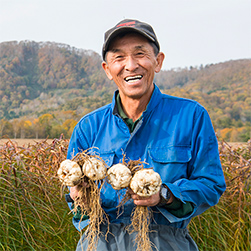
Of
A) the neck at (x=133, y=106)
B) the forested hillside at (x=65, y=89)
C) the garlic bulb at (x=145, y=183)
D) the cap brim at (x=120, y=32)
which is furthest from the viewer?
the forested hillside at (x=65, y=89)

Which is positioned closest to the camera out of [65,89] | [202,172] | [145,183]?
[145,183]

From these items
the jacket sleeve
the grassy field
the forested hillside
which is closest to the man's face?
the jacket sleeve

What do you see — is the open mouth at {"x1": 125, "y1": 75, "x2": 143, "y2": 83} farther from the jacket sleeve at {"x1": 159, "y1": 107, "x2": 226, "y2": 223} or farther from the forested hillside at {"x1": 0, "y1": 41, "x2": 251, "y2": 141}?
the forested hillside at {"x1": 0, "y1": 41, "x2": 251, "y2": 141}

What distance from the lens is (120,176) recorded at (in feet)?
5.05

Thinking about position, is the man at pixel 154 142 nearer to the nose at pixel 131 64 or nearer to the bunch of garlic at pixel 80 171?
the nose at pixel 131 64

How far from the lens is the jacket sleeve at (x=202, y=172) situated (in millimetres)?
1587

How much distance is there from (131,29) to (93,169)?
748 mm

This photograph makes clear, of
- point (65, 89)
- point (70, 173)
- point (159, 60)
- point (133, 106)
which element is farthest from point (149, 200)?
point (65, 89)

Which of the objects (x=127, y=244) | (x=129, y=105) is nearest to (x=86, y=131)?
(x=129, y=105)

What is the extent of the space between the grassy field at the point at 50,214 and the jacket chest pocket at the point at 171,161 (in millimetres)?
1548

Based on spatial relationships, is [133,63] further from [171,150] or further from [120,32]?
[171,150]

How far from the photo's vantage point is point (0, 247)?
2.83 metres

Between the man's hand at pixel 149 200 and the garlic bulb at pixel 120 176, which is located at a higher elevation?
the garlic bulb at pixel 120 176

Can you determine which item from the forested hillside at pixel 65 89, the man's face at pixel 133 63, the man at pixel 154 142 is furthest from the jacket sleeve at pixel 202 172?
the forested hillside at pixel 65 89
